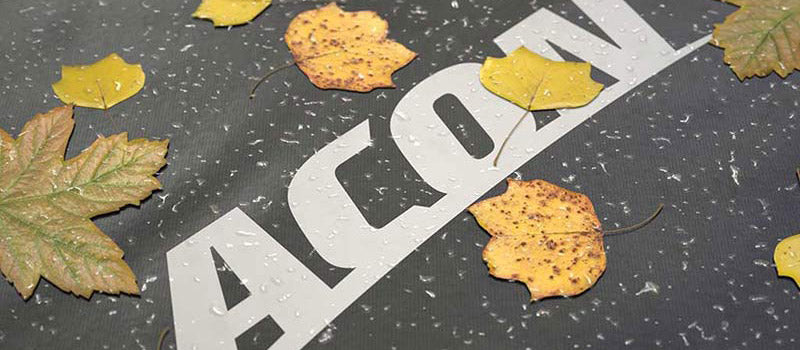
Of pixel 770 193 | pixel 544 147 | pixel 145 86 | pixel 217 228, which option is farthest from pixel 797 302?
pixel 145 86

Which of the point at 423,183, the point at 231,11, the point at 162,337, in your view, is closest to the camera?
the point at 162,337

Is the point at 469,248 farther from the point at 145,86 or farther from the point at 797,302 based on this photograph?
the point at 145,86

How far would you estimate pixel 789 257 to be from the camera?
844mm

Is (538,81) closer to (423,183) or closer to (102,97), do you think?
(423,183)

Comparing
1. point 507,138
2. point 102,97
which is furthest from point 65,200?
point 507,138

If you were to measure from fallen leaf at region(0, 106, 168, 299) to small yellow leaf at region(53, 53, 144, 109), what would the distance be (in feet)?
0.13

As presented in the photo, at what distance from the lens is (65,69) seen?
3.28 feet

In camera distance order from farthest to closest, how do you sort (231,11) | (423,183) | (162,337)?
(231,11), (423,183), (162,337)

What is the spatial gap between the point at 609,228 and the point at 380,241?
0.24m

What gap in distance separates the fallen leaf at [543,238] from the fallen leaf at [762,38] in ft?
0.96

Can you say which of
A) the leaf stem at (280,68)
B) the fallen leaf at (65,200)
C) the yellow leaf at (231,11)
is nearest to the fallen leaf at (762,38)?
the leaf stem at (280,68)

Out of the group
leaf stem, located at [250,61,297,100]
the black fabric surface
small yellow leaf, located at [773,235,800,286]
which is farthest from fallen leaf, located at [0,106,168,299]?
small yellow leaf, located at [773,235,800,286]

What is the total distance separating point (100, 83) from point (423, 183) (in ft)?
1.32

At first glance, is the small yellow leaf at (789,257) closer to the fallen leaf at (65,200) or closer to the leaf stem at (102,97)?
the fallen leaf at (65,200)
